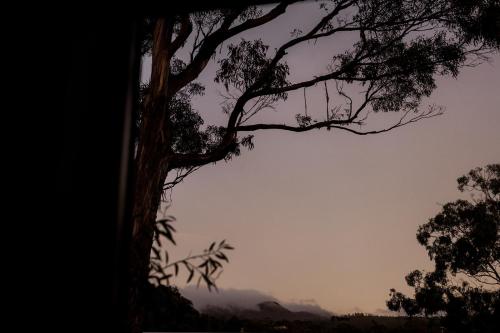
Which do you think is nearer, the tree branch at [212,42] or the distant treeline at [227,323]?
the distant treeline at [227,323]

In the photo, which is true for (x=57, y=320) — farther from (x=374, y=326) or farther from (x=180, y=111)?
→ (x=374, y=326)

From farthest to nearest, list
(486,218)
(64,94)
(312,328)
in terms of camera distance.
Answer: (312,328)
(486,218)
(64,94)

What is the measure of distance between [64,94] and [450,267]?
12.9 metres

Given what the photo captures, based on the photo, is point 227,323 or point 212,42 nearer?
point 212,42

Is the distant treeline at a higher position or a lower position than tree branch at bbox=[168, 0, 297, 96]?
lower

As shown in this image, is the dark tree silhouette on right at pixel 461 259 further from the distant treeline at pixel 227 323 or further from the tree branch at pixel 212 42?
the tree branch at pixel 212 42

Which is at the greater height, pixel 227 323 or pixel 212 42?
pixel 212 42

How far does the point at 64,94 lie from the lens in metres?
1.44

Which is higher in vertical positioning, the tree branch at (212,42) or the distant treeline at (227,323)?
the tree branch at (212,42)

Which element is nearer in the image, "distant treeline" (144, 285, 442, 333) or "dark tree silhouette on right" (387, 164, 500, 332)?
"distant treeline" (144, 285, 442, 333)

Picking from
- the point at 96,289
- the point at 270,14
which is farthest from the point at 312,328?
the point at 96,289

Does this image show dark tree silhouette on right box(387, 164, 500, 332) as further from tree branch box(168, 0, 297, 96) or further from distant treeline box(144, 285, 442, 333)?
tree branch box(168, 0, 297, 96)

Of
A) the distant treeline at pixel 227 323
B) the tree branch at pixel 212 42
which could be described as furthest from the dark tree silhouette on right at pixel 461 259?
the tree branch at pixel 212 42

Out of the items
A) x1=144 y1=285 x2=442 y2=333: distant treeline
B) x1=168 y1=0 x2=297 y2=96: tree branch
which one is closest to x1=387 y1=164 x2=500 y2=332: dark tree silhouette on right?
x1=144 y1=285 x2=442 y2=333: distant treeline
